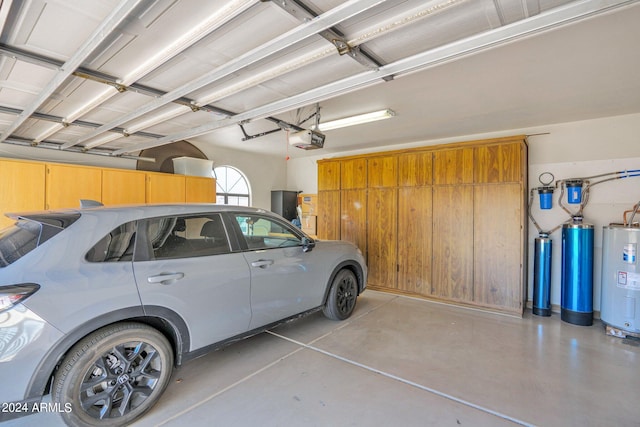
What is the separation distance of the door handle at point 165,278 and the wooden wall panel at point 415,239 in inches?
153

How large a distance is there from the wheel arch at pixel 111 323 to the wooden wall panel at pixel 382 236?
12.4 ft

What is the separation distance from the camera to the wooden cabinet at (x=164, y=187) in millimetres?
5138

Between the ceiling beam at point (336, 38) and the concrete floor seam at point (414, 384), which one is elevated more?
the ceiling beam at point (336, 38)

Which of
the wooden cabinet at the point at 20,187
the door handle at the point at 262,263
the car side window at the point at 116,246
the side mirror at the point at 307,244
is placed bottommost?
the door handle at the point at 262,263

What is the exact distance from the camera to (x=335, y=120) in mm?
3994

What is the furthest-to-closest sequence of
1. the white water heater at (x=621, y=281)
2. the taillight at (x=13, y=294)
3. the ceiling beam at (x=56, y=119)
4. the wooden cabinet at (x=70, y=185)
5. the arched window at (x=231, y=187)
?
the arched window at (x=231, y=187) → the wooden cabinet at (x=70, y=185) → the white water heater at (x=621, y=281) → the ceiling beam at (x=56, y=119) → the taillight at (x=13, y=294)

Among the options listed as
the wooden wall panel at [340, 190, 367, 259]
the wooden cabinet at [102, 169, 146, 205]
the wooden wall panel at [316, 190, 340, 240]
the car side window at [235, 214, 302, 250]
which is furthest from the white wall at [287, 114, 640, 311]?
the wooden cabinet at [102, 169, 146, 205]

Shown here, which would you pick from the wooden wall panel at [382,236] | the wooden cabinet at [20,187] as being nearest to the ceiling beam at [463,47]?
the wooden wall panel at [382,236]

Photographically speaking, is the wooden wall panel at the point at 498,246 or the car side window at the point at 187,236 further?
the wooden wall panel at the point at 498,246

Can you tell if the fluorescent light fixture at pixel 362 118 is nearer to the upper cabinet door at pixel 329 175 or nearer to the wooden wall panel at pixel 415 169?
the wooden wall panel at pixel 415 169

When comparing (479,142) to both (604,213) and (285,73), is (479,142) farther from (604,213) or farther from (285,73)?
(285,73)

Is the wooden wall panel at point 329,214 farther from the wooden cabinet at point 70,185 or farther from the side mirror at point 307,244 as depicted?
the wooden cabinet at point 70,185

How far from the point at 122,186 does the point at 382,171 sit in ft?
14.9

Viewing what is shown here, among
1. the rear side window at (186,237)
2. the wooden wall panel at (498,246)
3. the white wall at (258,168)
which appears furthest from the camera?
the white wall at (258,168)
